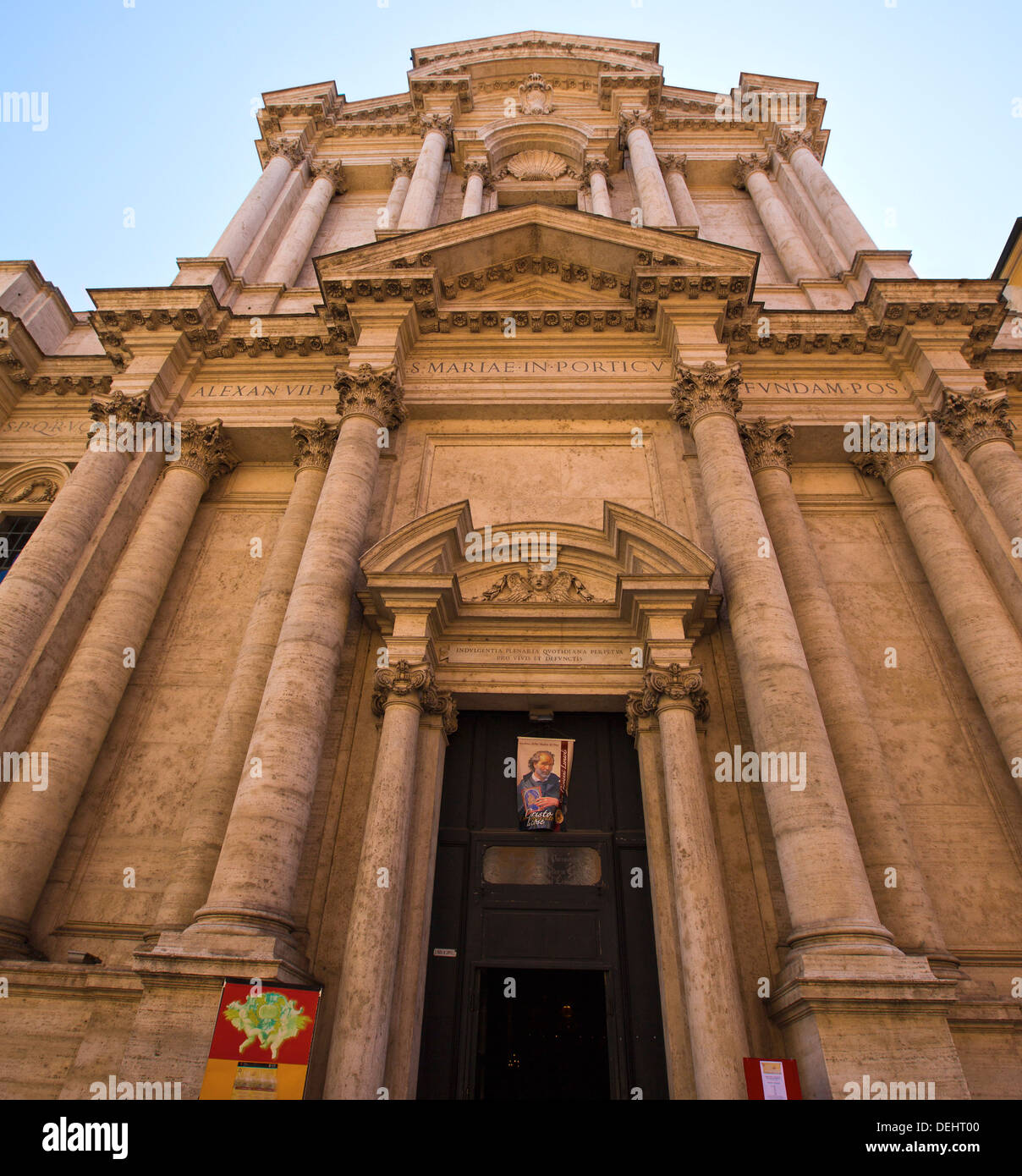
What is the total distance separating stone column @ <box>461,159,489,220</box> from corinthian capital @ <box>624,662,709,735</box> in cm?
1314

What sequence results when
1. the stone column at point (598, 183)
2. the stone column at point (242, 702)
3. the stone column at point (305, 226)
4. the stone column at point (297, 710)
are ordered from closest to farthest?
the stone column at point (297, 710) → the stone column at point (242, 702) → the stone column at point (305, 226) → the stone column at point (598, 183)

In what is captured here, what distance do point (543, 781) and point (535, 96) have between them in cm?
2160

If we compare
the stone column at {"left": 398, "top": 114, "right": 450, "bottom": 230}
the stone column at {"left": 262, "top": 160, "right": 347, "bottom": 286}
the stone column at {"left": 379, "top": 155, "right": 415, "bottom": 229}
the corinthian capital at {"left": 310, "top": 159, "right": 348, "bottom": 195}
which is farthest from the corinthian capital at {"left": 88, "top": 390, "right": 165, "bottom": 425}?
the corinthian capital at {"left": 310, "top": 159, "right": 348, "bottom": 195}

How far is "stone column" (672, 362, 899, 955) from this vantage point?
7.63 m

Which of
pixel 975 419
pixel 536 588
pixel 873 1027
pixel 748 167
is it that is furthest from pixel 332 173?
pixel 873 1027

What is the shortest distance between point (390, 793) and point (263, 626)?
131 inches

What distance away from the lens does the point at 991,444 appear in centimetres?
1188

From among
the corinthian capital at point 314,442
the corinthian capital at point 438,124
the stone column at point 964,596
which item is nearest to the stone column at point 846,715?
the stone column at point 964,596

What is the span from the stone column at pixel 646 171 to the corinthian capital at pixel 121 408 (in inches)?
431

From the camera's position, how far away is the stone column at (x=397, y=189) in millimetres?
18922

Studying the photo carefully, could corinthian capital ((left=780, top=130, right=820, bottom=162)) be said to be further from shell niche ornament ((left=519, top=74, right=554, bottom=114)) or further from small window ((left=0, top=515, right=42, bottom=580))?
small window ((left=0, top=515, right=42, bottom=580))

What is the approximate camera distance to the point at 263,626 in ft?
35.1

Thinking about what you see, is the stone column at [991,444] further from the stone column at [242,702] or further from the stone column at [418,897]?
the stone column at [242,702]

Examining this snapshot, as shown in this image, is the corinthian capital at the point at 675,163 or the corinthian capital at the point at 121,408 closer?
the corinthian capital at the point at 121,408
